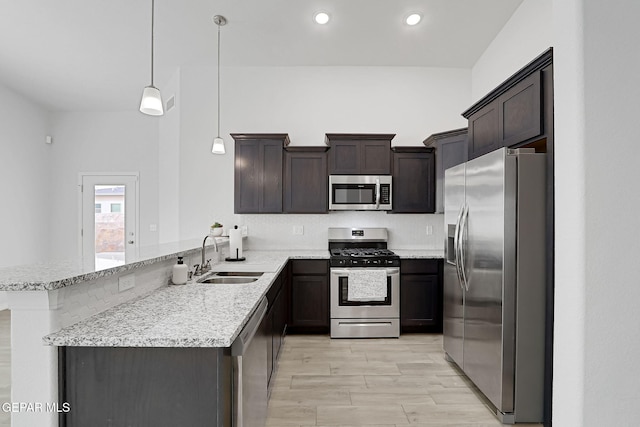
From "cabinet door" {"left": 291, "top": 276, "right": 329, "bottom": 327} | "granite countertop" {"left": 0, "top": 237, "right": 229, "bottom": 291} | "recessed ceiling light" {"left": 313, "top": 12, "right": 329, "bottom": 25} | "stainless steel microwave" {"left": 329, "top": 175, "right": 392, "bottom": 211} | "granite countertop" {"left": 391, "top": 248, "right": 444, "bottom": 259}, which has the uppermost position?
"recessed ceiling light" {"left": 313, "top": 12, "right": 329, "bottom": 25}

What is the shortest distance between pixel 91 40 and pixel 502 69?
487 cm

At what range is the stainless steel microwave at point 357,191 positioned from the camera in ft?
13.9

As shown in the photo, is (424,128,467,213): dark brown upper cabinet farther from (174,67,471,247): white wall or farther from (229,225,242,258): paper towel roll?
(229,225,242,258): paper towel roll

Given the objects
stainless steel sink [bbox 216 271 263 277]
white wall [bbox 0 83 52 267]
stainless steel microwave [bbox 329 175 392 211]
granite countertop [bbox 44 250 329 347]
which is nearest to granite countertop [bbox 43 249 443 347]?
granite countertop [bbox 44 250 329 347]

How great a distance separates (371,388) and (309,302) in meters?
1.38

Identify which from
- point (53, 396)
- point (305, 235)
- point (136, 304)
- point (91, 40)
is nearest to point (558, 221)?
point (136, 304)

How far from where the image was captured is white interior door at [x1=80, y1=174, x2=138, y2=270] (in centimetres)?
603

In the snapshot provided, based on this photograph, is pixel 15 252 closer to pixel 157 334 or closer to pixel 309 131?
pixel 309 131

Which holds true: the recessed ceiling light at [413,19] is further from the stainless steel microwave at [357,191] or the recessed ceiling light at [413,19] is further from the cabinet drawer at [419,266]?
the cabinet drawer at [419,266]

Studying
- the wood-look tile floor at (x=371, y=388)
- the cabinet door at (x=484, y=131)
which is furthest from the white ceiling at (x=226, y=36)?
the wood-look tile floor at (x=371, y=388)

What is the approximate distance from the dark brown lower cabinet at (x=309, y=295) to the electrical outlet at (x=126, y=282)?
7.28 feet

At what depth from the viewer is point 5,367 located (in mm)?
3066

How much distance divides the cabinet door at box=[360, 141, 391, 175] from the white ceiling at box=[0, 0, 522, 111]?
4.01 ft

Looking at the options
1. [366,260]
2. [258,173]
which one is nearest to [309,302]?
[366,260]
